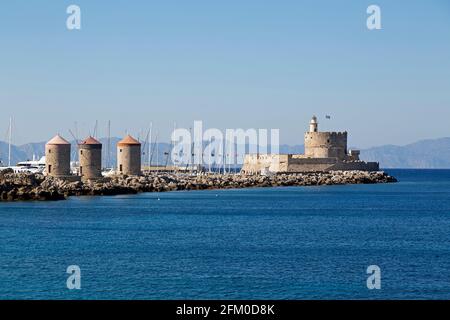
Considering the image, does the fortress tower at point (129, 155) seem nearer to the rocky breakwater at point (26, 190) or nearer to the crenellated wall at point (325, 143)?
the rocky breakwater at point (26, 190)

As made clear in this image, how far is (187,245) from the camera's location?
73.5 feet

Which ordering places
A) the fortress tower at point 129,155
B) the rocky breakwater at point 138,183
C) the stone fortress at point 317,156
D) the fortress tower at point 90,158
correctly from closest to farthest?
the rocky breakwater at point 138,183 → the fortress tower at point 90,158 → the fortress tower at point 129,155 → the stone fortress at point 317,156

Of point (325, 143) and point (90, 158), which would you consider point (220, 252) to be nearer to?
point (90, 158)

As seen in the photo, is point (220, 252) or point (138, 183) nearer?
point (220, 252)

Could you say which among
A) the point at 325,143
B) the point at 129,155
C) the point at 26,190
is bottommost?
the point at 26,190

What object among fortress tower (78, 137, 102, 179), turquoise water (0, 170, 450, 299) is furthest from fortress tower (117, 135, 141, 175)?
turquoise water (0, 170, 450, 299)

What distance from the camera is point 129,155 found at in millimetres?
52000

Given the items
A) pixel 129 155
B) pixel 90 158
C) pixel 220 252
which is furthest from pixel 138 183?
pixel 220 252

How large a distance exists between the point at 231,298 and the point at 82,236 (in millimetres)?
10424

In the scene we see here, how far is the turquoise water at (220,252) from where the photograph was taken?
1575 cm

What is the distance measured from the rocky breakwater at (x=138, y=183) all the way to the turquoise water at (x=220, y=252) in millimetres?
3130

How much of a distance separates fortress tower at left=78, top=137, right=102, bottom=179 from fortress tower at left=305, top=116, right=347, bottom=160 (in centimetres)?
2493

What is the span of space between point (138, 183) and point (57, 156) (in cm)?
529

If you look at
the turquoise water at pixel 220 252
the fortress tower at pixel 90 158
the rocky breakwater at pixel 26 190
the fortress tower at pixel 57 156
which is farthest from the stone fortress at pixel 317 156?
the turquoise water at pixel 220 252
